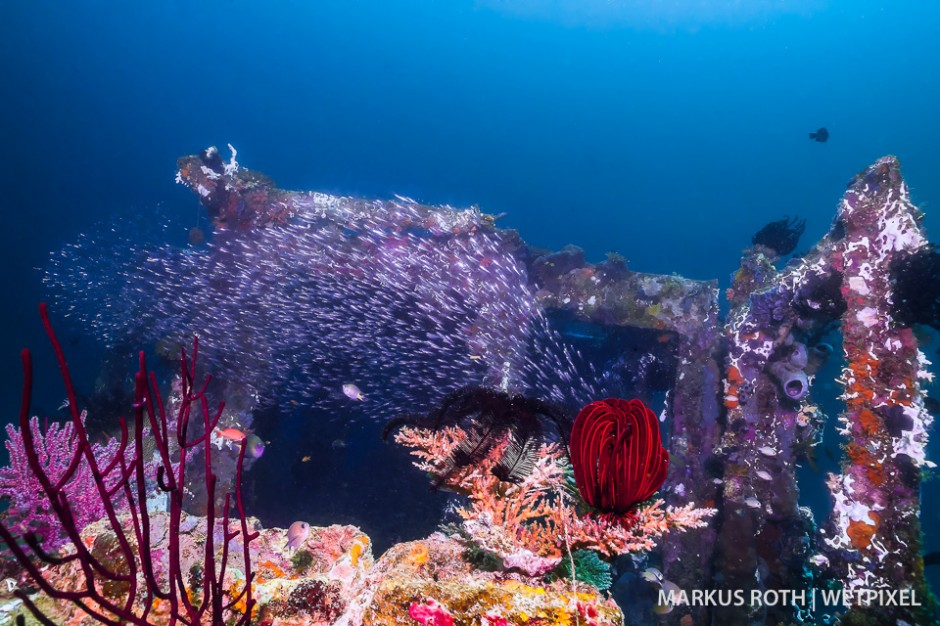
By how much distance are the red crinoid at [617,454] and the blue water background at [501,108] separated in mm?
87638

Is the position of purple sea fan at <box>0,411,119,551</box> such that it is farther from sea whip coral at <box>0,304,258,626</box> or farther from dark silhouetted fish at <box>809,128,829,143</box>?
dark silhouetted fish at <box>809,128,829,143</box>

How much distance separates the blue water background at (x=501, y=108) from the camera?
3531 inches

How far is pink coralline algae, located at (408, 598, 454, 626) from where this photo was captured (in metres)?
2.13

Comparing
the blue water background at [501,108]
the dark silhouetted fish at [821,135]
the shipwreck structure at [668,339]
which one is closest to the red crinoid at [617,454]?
the shipwreck structure at [668,339]

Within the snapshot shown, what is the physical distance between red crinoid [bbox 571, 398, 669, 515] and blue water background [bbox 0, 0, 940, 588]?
8764 cm

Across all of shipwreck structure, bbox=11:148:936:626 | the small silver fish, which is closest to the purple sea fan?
shipwreck structure, bbox=11:148:936:626

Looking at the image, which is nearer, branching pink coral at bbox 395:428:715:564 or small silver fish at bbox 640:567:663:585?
branching pink coral at bbox 395:428:715:564

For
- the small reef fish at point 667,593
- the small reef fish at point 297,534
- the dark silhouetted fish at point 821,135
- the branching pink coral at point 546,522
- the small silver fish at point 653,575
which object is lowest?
the small reef fish at point 667,593

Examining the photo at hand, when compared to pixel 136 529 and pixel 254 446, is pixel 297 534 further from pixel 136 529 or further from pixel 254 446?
pixel 254 446

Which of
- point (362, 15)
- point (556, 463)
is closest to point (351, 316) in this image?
point (556, 463)

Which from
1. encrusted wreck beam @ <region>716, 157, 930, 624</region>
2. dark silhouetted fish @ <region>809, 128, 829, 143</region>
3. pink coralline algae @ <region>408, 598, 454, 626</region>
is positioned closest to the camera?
pink coralline algae @ <region>408, 598, 454, 626</region>

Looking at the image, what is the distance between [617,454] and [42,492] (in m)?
5.46

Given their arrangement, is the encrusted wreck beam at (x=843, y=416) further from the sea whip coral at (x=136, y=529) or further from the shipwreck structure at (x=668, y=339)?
the sea whip coral at (x=136, y=529)

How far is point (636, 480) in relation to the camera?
9.45 ft
